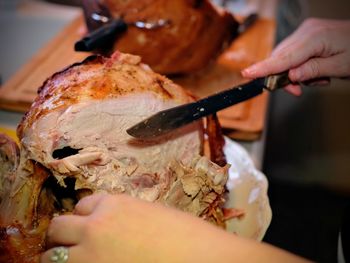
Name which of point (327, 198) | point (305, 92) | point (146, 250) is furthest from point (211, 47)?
point (327, 198)

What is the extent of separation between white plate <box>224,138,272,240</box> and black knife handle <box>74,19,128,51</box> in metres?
0.40

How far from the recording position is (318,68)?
37.2 inches

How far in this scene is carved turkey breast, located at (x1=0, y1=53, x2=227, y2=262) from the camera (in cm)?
68

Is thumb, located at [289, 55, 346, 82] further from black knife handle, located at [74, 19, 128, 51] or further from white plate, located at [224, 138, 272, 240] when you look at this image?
black knife handle, located at [74, 19, 128, 51]

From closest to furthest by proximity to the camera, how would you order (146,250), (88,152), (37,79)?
(146,250)
(88,152)
(37,79)

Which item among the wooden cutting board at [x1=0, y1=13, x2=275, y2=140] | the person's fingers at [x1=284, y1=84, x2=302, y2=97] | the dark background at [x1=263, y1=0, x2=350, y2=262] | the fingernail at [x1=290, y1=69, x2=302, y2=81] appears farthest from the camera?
the dark background at [x1=263, y1=0, x2=350, y2=262]

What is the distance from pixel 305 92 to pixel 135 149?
4.49 feet

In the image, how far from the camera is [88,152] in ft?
2.25

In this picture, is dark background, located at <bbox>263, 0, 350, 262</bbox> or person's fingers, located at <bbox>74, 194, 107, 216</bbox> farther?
dark background, located at <bbox>263, 0, 350, 262</bbox>

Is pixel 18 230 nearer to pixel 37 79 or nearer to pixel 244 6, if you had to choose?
pixel 37 79

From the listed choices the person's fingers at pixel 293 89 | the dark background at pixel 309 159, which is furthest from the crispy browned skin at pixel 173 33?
the dark background at pixel 309 159

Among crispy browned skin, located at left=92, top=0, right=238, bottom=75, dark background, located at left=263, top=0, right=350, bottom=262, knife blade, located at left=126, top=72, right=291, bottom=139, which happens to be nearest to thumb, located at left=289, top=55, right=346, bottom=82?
knife blade, located at left=126, top=72, right=291, bottom=139

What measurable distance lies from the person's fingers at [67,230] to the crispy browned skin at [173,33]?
29.5 inches

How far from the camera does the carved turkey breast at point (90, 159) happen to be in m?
0.68
